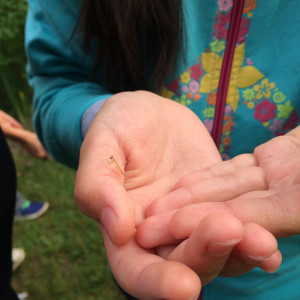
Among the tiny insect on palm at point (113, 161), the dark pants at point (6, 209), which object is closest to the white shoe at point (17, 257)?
the dark pants at point (6, 209)

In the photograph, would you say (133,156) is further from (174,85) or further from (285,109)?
(285,109)

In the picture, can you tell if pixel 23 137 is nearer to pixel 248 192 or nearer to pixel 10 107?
pixel 248 192

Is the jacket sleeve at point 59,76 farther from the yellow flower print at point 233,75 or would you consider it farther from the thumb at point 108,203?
the thumb at point 108,203

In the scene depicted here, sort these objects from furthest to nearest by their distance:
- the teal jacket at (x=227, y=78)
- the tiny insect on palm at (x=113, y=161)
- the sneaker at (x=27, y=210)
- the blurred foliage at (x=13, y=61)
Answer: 1. the blurred foliage at (x=13, y=61)
2. the sneaker at (x=27, y=210)
3. the teal jacket at (x=227, y=78)
4. the tiny insect on palm at (x=113, y=161)

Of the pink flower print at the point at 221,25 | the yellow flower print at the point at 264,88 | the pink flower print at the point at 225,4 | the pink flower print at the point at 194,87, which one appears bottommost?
the pink flower print at the point at 194,87

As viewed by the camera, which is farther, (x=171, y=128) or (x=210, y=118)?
(x=210, y=118)

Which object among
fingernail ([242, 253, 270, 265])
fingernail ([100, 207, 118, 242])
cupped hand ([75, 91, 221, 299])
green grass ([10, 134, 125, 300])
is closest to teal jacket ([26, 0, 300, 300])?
cupped hand ([75, 91, 221, 299])

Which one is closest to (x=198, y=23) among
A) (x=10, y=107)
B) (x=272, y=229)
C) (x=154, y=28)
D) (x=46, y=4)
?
(x=154, y=28)
